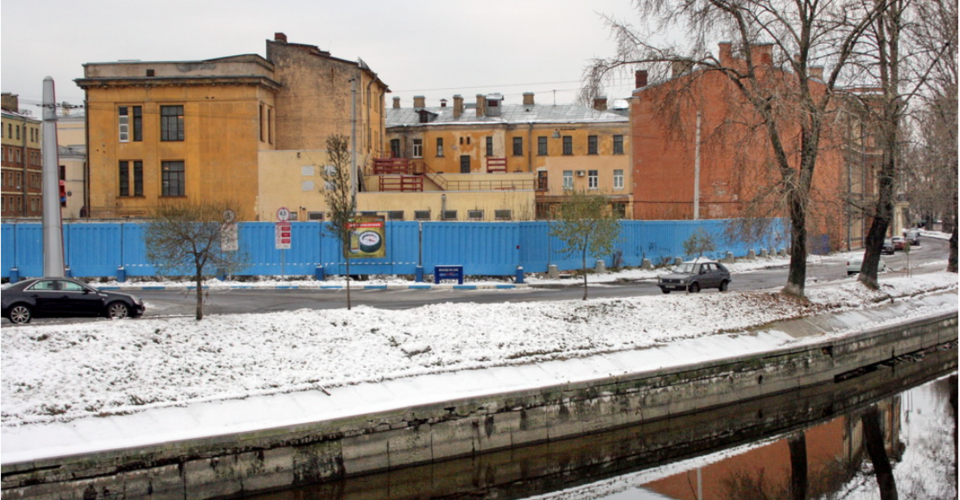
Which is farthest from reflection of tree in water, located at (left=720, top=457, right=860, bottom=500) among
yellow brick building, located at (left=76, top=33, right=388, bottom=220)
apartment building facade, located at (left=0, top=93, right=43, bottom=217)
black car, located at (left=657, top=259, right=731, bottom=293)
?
apartment building facade, located at (left=0, top=93, right=43, bottom=217)

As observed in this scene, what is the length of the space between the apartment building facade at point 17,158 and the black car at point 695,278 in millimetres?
66630

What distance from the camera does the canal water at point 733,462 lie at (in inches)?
595

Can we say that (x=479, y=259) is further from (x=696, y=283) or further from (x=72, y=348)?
(x=72, y=348)

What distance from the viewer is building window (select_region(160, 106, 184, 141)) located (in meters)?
51.1

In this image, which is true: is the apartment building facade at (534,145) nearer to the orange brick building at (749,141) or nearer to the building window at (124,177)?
the building window at (124,177)

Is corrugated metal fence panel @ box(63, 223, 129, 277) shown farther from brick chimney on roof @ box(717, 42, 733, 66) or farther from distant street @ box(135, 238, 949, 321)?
brick chimney on roof @ box(717, 42, 733, 66)

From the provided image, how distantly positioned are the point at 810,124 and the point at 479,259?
1869cm

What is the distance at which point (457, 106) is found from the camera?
7531cm

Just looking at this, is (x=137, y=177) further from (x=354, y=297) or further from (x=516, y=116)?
(x=516, y=116)

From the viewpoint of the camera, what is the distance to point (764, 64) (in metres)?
26.6

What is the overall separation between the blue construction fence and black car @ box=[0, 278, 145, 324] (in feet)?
50.4

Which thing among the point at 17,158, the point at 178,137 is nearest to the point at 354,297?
the point at 178,137

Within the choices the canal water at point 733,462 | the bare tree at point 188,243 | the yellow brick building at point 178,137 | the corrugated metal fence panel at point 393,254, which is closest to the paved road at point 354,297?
the bare tree at point 188,243

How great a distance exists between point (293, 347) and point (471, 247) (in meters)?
22.6
